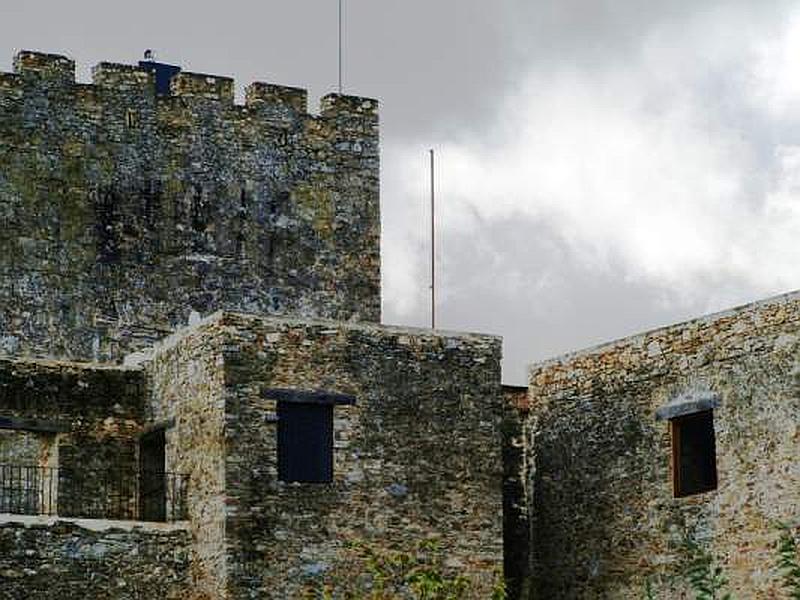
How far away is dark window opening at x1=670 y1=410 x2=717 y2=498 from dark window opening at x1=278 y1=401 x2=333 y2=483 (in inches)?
205

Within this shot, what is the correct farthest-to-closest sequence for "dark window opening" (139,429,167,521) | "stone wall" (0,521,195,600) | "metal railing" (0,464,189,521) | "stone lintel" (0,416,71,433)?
"dark window opening" (139,429,167,521)
"metal railing" (0,464,189,521)
"stone lintel" (0,416,71,433)
"stone wall" (0,521,195,600)

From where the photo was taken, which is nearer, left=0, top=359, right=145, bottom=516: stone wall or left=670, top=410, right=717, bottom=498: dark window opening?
left=670, top=410, right=717, bottom=498: dark window opening

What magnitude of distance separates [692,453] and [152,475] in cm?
817

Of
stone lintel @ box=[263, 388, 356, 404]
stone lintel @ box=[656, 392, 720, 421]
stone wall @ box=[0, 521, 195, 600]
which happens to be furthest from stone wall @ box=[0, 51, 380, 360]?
stone lintel @ box=[656, 392, 720, 421]

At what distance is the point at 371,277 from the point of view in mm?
39375

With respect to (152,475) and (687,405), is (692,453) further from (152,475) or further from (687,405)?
(152,475)

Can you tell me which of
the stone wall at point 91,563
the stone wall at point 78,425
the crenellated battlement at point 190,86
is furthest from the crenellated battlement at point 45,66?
the stone wall at point 91,563

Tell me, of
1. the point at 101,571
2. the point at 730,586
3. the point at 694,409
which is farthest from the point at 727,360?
the point at 101,571

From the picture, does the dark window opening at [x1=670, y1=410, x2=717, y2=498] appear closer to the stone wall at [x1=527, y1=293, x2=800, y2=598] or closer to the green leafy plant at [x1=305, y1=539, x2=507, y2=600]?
the stone wall at [x1=527, y1=293, x2=800, y2=598]

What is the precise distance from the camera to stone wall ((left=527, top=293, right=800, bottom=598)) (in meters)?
31.8

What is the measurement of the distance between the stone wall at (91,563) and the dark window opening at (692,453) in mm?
7288

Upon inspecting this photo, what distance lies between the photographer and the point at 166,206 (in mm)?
38125

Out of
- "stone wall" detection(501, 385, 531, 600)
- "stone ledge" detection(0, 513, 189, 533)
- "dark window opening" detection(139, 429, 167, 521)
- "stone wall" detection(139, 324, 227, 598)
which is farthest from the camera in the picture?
"stone wall" detection(501, 385, 531, 600)

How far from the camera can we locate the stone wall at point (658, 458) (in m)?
31.8
